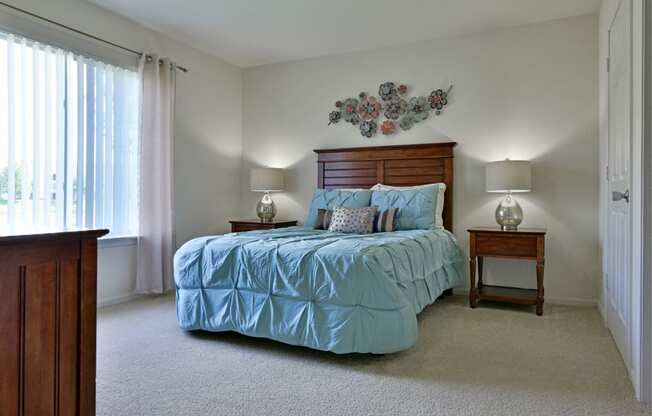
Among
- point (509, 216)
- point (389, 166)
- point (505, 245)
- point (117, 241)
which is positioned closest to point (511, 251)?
point (505, 245)

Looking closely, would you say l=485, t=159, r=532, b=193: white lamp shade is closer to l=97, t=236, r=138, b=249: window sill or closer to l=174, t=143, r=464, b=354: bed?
l=174, t=143, r=464, b=354: bed

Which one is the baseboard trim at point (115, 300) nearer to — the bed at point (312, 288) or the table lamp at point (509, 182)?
the bed at point (312, 288)

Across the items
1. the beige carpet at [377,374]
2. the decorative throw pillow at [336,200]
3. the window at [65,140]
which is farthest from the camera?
the decorative throw pillow at [336,200]

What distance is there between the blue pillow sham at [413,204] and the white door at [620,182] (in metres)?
1.31

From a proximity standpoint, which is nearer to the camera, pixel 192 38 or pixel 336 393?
pixel 336 393

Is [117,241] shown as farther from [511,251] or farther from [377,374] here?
[511,251]

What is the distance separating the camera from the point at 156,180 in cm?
395

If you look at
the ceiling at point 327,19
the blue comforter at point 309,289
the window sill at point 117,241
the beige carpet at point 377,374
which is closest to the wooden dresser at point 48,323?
the beige carpet at point 377,374

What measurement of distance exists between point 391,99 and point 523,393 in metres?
3.13

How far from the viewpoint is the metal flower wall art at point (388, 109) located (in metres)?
4.26

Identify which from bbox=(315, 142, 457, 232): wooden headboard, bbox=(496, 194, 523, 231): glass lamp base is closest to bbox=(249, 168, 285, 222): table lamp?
bbox=(315, 142, 457, 232): wooden headboard

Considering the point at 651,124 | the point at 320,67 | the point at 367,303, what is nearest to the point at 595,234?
the point at 651,124

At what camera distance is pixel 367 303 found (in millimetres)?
2326

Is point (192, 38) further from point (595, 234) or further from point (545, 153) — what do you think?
point (595, 234)
